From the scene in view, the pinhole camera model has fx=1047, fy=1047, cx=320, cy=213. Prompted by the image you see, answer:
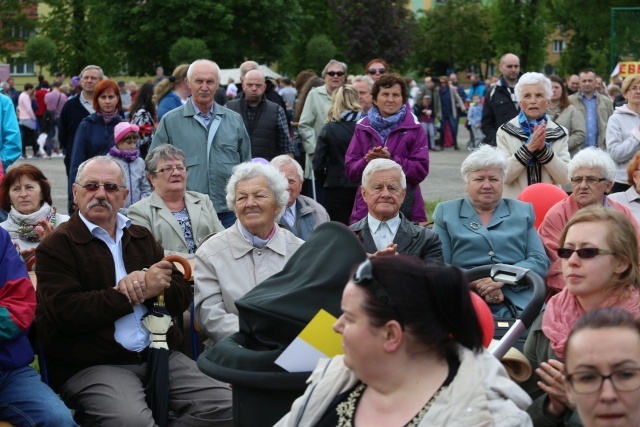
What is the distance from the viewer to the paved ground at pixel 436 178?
17.4m

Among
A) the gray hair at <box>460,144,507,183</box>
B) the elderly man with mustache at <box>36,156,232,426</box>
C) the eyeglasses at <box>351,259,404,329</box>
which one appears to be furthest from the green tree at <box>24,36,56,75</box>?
the eyeglasses at <box>351,259,404,329</box>

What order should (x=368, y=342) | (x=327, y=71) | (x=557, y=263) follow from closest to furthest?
1. (x=368, y=342)
2. (x=557, y=263)
3. (x=327, y=71)

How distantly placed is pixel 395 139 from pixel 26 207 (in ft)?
10.8

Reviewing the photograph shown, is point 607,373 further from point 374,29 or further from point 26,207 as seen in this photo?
point 374,29

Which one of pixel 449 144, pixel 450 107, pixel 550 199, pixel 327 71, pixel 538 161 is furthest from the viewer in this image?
pixel 449 144

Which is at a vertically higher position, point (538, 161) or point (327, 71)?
point (327, 71)

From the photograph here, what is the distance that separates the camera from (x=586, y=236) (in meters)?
4.43

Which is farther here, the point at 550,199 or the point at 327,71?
the point at 327,71

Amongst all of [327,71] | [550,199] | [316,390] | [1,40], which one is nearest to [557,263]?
[550,199]

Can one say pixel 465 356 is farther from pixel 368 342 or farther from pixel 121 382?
pixel 121 382

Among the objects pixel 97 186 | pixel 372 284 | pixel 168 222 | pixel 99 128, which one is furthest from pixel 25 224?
pixel 372 284

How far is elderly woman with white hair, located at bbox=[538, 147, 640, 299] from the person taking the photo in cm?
679

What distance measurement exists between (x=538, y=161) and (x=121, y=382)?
449 cm

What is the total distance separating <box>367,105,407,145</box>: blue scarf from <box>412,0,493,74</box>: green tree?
52.8 meters
